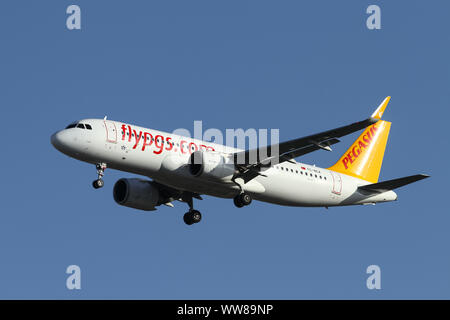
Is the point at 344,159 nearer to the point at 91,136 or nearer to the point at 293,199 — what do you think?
the point at 293,199

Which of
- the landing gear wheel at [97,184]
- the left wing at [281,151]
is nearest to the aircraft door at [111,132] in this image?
the landing gear wheel at [97,184]

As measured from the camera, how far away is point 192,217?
52.7m

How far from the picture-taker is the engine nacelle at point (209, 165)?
46.9m

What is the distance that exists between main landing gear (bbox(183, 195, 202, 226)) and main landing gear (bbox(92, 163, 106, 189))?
8.30 m

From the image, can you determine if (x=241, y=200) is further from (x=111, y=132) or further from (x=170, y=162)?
(x=111, y=132)

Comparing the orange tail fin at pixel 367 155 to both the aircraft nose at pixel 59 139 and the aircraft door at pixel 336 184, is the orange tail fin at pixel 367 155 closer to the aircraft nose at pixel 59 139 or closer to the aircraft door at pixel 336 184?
the aircraft door at pixel 336 184

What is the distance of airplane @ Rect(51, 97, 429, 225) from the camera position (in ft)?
150

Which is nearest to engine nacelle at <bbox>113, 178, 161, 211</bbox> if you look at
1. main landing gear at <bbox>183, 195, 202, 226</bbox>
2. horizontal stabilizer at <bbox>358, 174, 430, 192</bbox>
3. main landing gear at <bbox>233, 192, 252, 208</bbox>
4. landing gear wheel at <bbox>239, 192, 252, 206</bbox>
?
main landing gear at <bbox>183, 195, 202, 226</bbox>

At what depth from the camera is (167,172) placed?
4678 cm

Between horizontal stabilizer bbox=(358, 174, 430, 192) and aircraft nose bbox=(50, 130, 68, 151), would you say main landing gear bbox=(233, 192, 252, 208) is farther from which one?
aircraft nose bbox=(50, 130, 68, 151)

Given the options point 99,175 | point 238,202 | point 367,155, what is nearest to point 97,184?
point 99,175

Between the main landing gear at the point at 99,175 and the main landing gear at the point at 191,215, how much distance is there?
8.30 m

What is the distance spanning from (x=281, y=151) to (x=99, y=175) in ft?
33.4

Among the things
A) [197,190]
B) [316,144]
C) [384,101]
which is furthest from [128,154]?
[384,101]
